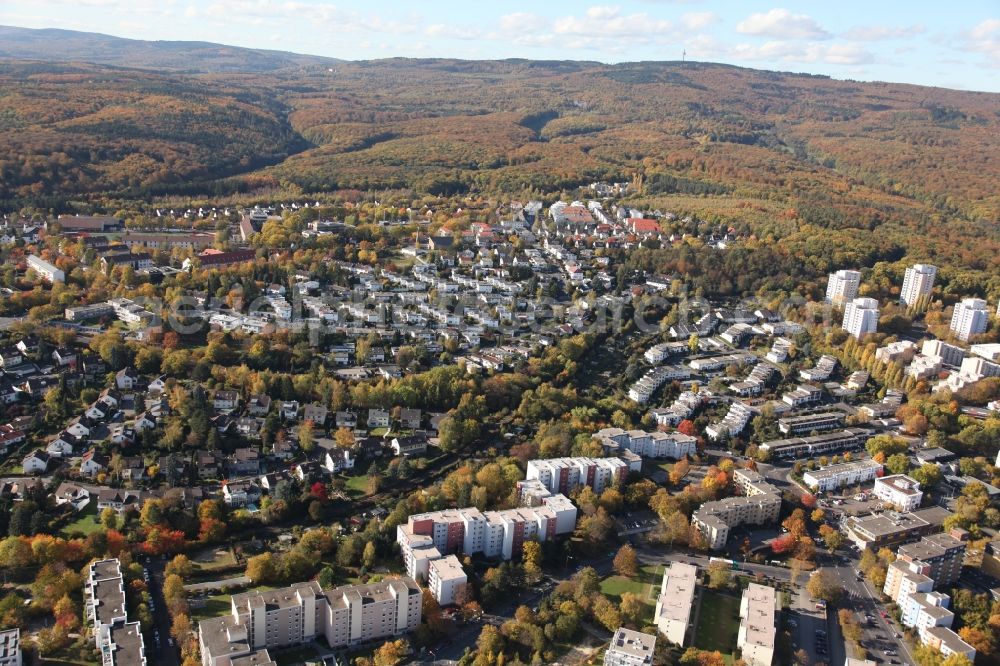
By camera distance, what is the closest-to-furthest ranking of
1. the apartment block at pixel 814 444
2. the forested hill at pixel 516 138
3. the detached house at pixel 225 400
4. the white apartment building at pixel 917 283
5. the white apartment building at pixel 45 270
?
the detached house at pixel 225 400
the apartment block at pixel 814 444
the white apartment building at pixel 45 270
the white apartment building at pixel 917 283
the forested hill at pixel 516 138

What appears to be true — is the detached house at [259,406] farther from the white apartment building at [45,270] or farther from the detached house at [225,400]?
the white apartment building at [45,270]

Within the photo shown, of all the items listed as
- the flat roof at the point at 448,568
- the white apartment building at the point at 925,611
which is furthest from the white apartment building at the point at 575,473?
the white apartment building at the point at 925,611

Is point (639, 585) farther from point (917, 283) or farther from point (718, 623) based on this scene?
point (917, 283)

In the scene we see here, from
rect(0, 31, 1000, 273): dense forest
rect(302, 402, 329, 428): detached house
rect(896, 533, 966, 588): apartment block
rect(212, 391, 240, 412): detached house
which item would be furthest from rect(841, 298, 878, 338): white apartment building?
rect(212, 391, 240, 412): detached house

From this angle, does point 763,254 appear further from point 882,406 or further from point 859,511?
point 859,511

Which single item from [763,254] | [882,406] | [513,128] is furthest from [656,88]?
[882,406]

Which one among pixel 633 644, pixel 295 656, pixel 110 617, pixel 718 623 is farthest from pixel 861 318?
pixel 110 617
